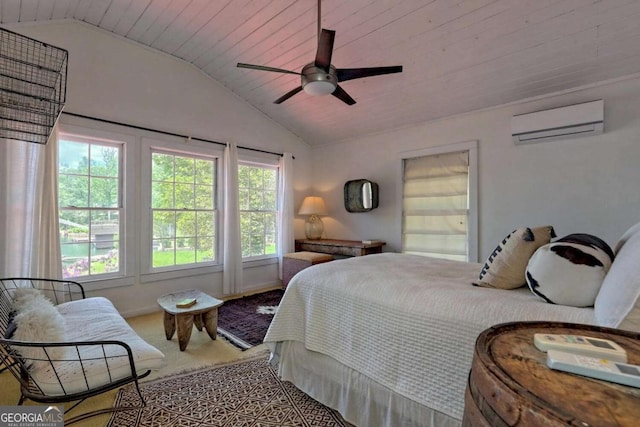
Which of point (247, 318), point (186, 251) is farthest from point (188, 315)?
point (186, 251)

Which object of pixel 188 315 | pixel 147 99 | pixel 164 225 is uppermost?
pixel 147 99

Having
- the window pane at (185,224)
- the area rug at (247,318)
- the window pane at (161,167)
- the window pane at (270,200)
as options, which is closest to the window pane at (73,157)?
the window pane at (161,167)

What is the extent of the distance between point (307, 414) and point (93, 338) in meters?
1.37

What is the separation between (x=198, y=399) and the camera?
6.46ft

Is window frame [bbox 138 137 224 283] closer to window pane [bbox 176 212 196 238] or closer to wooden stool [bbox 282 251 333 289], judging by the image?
window pane [bbox 176 212 196 238]

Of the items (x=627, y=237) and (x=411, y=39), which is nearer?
(x=627, y=237)

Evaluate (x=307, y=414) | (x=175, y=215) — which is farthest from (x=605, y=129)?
(x=175, y=215)

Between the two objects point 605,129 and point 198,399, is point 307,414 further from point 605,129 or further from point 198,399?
point 605,129

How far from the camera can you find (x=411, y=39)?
2.90 meters

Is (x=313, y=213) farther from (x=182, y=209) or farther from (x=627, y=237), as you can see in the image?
(x=627, y=237)

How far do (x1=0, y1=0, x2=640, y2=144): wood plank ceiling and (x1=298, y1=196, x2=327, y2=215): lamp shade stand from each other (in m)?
1.71

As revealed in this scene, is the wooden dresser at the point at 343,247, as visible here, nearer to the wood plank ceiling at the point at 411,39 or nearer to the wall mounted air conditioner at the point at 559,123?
the wood plank ceiling at the point at 411,39

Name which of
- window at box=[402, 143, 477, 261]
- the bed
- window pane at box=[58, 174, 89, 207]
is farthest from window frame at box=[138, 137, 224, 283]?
window at box=[402, 143, 477, 261]

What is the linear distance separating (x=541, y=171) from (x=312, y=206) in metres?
3.13
